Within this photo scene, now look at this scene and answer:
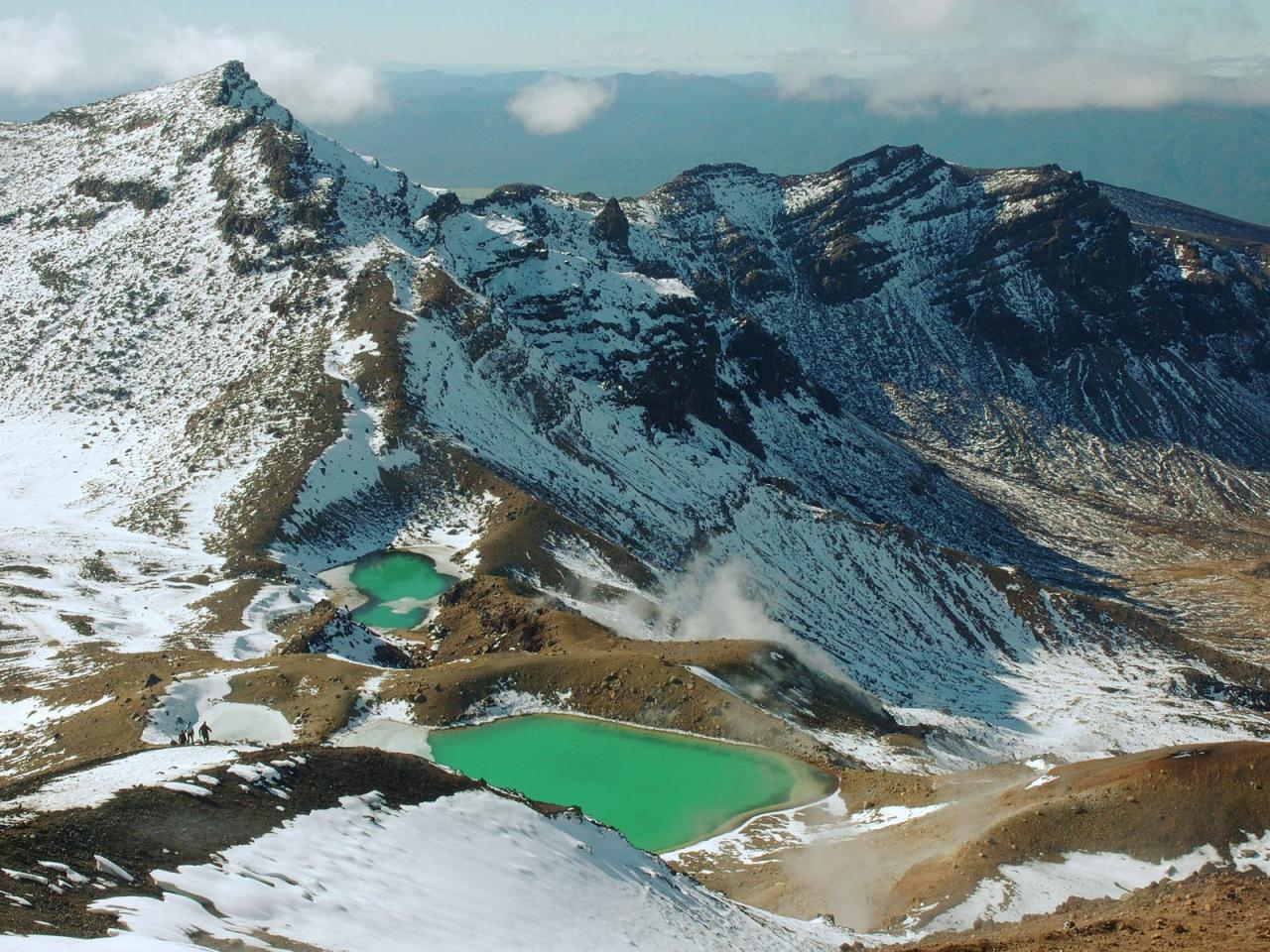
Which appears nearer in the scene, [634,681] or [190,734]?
[190,734]

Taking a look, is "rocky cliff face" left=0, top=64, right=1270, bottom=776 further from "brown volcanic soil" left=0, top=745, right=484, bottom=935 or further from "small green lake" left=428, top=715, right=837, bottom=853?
"brown volcanic soil" left=0, top=745, right=484, bottom=935

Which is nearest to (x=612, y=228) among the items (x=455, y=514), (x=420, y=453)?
(x=420, y=453)

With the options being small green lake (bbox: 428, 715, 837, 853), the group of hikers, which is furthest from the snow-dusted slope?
the group of hikers

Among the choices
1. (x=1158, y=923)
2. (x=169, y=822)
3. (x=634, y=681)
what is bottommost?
(x=634, y=681)

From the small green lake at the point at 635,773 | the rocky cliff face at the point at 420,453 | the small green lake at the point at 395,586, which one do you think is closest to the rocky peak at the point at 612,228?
the rocky cliff face at the point at 420,453

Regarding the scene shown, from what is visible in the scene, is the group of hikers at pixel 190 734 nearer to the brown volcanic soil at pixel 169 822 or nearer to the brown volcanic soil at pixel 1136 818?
the brown volcanic soil at pixel 169 822

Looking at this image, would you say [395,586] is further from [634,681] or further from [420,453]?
[634,681]
